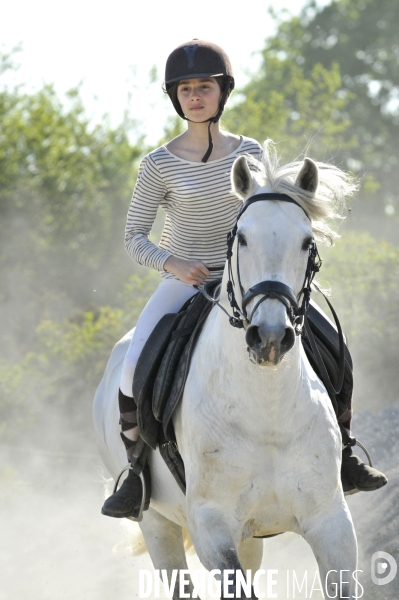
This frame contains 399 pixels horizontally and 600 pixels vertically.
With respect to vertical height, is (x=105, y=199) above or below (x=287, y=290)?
above

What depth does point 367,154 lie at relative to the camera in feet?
162

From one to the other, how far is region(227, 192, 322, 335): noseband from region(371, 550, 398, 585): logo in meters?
3.61

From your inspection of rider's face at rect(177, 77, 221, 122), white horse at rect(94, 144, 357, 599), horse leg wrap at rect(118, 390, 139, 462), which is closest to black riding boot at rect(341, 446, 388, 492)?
white horse at rect(94, 144, 357, 599)

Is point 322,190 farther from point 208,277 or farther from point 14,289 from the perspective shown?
point 14,289

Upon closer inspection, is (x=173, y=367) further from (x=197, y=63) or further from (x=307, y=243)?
(x=197, y=63)

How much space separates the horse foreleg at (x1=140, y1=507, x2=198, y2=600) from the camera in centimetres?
629

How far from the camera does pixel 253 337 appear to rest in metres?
4.02

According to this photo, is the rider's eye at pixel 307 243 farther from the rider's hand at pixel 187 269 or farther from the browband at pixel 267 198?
the rider's hand at pixel 187 269

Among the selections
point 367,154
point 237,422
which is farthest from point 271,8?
point 237,422

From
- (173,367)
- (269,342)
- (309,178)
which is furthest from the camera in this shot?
(173,367)

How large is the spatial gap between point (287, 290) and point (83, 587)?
251 inches

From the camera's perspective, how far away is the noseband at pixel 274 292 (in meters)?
4.07

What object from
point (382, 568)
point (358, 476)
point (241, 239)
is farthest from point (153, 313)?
point (382, 568)

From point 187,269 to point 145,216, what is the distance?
0.68 meters
